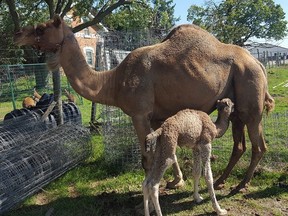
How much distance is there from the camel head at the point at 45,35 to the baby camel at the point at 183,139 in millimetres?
1918

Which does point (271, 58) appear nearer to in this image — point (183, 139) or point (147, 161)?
point (147, 161)

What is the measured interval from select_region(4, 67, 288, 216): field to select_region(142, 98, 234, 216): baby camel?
1.87 ft

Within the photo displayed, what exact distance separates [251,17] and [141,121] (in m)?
49.8

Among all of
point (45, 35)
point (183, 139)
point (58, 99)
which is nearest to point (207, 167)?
point (183, 139)

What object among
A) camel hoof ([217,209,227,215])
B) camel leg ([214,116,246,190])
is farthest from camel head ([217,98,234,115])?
camel hoof ([217,209,227,215])

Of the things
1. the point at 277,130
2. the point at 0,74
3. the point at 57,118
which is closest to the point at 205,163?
the point at 277,130

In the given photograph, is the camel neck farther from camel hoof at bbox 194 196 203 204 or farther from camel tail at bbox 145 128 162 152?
camel hoof at bbox 194 196 203 204

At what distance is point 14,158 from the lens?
213 inches

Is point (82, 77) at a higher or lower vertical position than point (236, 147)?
higher

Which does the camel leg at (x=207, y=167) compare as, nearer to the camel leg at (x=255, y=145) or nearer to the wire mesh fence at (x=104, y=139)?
the camel leg at (x=255, y=145)

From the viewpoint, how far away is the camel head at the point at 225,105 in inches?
198

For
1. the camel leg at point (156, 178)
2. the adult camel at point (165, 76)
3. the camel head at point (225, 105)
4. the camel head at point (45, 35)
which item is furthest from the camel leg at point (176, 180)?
the camel head at point (45, 35)

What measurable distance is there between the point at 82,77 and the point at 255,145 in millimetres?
2737

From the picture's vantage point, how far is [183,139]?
457 centimetres
